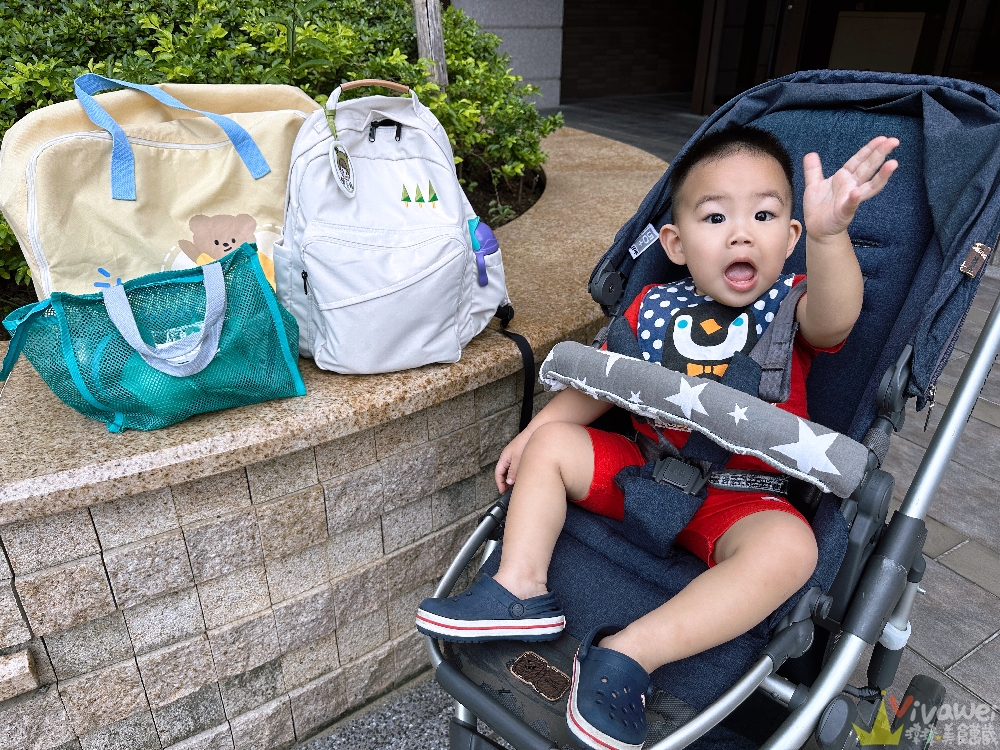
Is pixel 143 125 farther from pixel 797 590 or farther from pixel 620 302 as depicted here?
pixel 797 590

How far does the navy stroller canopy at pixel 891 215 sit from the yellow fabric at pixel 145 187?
940 mm

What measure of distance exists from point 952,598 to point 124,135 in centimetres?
272

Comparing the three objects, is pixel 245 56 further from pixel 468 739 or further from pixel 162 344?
pixel 468 739

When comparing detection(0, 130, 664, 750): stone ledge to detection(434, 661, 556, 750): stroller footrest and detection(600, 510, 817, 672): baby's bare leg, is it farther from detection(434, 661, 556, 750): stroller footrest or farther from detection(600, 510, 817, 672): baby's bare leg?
detection(600, 510, 817, 672): baby's bare leg

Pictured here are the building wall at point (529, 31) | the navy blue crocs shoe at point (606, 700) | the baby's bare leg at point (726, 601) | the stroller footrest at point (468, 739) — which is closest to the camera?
the navy blue crocs shoe at point (606, 700)

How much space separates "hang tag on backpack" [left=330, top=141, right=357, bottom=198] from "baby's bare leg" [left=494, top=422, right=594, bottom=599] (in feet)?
2.35

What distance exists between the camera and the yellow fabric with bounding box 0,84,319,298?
1.65 m

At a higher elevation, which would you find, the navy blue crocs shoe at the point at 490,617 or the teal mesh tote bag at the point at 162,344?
the teal mesh tote bag at the point at 162,344

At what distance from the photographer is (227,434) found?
5.12ft

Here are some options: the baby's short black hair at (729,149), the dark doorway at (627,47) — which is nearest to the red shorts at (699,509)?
the baby's short black hair at (729,149)

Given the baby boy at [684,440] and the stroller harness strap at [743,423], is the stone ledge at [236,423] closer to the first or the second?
the baby boy at [684,440]

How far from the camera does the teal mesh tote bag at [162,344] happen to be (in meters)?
1.44

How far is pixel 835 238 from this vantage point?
1.42 m

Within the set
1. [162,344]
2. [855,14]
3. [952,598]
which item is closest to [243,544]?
[162,344]
